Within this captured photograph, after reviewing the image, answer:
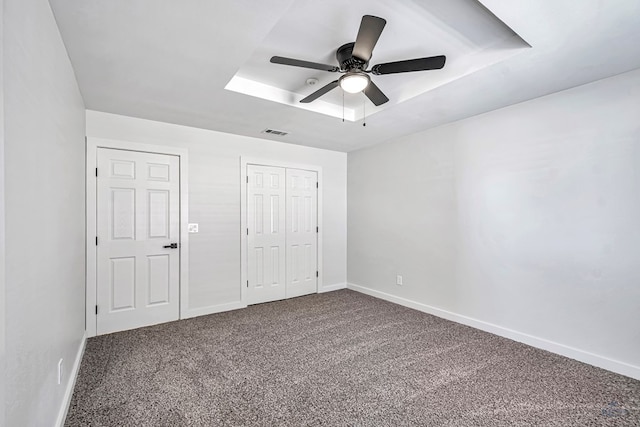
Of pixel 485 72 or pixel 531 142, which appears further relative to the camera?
pixel 531 142

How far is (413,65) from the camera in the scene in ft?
6.72

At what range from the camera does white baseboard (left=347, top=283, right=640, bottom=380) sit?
2.44m

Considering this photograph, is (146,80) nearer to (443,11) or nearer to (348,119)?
(348,119)

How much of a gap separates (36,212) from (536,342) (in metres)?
3.89

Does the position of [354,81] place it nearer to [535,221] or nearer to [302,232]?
[535,221]

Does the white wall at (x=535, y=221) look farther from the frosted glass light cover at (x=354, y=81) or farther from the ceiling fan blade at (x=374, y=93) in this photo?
the frosted glass light cover at (x=354, y=81)

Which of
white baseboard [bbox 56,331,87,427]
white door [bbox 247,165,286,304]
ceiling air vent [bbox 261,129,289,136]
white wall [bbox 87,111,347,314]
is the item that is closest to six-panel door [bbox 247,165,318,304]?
white door [bbox 247,165,286,304]

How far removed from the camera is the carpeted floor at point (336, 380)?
194 centimetres

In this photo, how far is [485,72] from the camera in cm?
242

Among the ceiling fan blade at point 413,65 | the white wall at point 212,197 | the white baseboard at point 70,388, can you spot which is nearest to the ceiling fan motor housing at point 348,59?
the ceiling fan blade at point 413,65

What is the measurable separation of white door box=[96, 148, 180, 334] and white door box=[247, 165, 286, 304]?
3.15 feet

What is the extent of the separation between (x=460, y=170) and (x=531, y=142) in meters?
Answer: 0.76

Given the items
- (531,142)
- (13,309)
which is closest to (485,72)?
(531,142)

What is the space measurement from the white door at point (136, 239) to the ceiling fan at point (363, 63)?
2.32 meters
